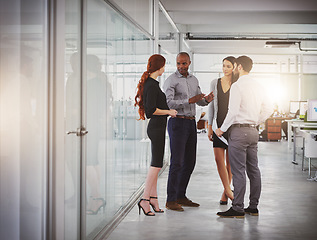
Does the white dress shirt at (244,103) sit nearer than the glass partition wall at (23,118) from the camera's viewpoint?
No

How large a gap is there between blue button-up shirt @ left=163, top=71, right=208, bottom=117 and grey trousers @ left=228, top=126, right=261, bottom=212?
638mm

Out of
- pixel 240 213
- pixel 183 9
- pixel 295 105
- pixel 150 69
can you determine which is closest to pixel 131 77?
pixel 150 69

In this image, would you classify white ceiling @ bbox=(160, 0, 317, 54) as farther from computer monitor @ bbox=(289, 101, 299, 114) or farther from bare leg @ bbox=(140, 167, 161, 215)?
bare leg @ bbox=(140, 167, 161, 215)

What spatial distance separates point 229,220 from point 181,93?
157 cm

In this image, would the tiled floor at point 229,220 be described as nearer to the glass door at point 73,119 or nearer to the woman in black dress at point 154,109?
the woman in black dress at point 154,109

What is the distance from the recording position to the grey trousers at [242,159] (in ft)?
15.7

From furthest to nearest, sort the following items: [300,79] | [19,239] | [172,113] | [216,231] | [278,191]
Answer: [300,79] → [278,191] → [172,113] → [216,231] → [19,239]

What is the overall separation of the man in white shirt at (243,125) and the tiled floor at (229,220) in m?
0.33

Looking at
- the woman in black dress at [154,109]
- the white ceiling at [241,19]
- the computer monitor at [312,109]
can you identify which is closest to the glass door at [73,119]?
the woman in black dress at [154,109]

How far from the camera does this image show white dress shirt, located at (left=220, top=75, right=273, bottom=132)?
475 centimetres

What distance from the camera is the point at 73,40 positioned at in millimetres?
3354

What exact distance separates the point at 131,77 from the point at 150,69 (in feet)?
2.45

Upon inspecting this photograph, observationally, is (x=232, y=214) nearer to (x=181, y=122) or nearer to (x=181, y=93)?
(x=181, y=122)

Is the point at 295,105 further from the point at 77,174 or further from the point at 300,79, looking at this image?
the point at 77,174
